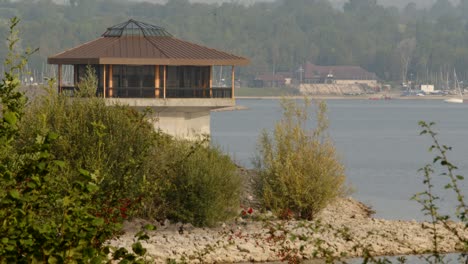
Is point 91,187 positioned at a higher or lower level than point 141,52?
lower

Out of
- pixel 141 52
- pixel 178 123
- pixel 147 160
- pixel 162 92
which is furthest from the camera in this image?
pixel 141 52

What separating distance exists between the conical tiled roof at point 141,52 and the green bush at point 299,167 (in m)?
15.5

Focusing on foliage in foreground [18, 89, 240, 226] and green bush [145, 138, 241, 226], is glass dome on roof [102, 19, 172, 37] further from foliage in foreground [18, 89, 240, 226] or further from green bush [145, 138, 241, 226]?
green bush [145, 138, 241, 226]

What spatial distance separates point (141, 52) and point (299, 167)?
18.0 metres

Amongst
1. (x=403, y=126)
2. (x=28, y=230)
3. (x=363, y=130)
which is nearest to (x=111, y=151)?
(x=28, y=230)

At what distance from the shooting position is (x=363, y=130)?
15538 cm

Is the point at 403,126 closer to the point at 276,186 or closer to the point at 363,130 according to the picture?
the point at 363,130

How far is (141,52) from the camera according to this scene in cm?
5512

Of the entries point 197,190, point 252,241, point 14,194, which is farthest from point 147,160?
point 14,194

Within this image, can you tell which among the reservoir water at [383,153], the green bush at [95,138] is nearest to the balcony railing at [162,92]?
the reservoir water at [383,153]

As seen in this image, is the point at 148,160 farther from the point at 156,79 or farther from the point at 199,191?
the point at 156,79

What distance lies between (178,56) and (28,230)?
4396 centimetres

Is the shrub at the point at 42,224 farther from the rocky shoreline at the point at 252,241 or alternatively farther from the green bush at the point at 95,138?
the green bush at the point at 95,138

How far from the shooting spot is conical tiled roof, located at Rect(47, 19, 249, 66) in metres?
54.3
